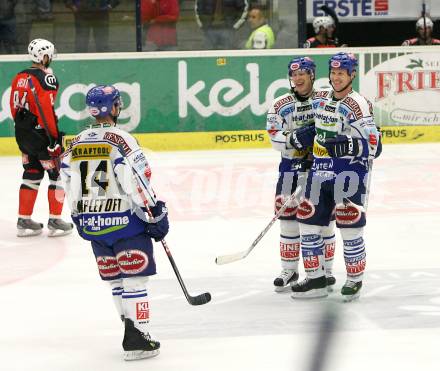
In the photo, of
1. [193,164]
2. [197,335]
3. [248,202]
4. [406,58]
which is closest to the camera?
[197,335]

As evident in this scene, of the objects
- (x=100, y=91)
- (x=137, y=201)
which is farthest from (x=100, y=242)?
(x=100, y=91)

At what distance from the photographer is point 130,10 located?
556 inches

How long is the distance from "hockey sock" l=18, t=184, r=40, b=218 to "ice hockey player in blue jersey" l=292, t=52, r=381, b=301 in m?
3.10

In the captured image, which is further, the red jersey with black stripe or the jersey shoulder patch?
the red jersey with black stripe

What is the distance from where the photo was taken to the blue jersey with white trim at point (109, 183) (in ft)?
17.5

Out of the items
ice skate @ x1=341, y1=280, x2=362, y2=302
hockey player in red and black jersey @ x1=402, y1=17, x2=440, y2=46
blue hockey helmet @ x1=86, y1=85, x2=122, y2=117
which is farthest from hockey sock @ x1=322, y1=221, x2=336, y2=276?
hockey player in red and black jersey @ x1=402, y1=17, x2=440, y2=46

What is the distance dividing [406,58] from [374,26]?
267 centimetres

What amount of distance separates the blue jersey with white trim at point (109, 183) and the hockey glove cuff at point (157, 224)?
0.14 feet

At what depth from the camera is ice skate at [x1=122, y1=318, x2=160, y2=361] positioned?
545cm

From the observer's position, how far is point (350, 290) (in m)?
6.55

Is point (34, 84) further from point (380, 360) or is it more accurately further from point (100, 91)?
point (380, 360)

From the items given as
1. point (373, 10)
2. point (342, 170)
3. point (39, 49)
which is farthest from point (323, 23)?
point (342, 170)

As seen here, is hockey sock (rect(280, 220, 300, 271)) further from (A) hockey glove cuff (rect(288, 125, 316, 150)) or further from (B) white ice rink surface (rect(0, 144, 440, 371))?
(A) hockey glove cuff (rect(288, 125, 316, 150))

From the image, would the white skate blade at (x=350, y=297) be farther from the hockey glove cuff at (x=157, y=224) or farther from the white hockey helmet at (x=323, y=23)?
the white hockey helmet at (x=323, y=23)
